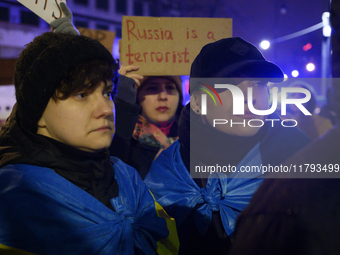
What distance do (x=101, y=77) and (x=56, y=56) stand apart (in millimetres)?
212

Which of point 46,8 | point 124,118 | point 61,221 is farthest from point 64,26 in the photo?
point 61,221

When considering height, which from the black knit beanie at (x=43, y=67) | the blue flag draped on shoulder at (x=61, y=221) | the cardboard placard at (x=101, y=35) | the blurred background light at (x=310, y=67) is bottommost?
the blue flag draped on shoulder at (x=61, y=221)

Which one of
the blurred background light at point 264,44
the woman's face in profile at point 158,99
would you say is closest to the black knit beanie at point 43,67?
the woman's face in profile at point 158,99

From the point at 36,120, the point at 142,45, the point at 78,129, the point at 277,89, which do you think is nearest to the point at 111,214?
the point at 78,129

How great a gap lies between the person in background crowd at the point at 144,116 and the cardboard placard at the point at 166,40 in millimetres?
139

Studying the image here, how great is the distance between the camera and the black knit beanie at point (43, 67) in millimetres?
1199

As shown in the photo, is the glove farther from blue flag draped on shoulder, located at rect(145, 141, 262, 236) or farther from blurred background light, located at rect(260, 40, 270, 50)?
blurred background light, located at rect(260, 40, 270, 50)

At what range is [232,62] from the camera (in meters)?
1.61

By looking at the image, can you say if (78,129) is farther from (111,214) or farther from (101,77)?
(111,214)

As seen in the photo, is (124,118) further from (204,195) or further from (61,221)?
(61,221)

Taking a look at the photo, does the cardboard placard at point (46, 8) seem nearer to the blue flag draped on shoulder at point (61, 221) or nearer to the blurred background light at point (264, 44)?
the blue flag draped on shoulder at point (61, 221)

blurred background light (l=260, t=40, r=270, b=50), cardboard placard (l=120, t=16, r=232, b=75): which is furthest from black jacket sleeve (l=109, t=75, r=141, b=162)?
blurred background light (l=260, t=40, r=270, b=50)

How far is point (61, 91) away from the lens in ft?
4.02

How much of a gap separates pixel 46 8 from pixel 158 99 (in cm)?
125
